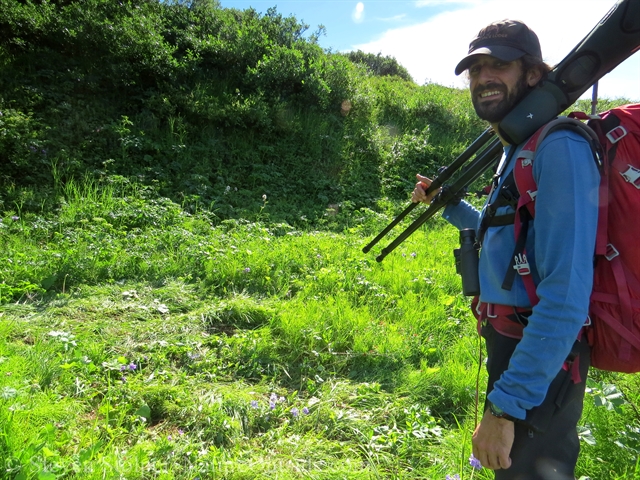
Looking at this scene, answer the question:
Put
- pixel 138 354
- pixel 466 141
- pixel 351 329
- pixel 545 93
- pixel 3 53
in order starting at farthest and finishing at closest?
pixel 466 141 → pixel 3 53 → pixel 351 329 → pixel 138 354 → pixel 545 93

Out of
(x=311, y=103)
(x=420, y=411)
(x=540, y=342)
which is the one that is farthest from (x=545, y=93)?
(x=311, y=103)

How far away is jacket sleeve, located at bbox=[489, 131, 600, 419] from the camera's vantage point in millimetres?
1193

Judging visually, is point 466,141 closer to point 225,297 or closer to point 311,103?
point 311,103

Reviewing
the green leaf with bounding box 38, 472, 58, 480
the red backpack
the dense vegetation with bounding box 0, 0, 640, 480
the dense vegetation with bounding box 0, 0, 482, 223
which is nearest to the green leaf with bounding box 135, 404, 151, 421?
the dense vegetation with bounding box 0, 0, 640, 480

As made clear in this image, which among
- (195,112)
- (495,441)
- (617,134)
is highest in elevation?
(195,112)

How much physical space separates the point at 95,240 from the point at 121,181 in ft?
6.32

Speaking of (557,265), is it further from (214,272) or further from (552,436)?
(214,272)

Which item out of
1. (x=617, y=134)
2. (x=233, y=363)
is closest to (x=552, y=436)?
(x=617, y=134)

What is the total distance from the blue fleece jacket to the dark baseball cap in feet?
1.49

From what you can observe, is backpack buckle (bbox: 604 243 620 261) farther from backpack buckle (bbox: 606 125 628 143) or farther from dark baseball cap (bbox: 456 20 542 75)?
dark baseball cap (bbox: 456 20 542 75)

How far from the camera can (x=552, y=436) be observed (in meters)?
1.34

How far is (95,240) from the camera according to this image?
16.3ft

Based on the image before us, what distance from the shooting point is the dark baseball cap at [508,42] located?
156 centimetres

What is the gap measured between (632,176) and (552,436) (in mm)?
844
